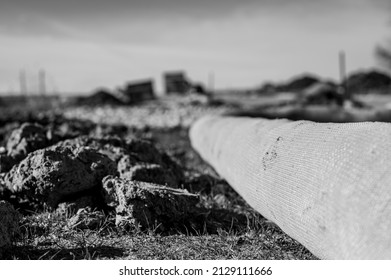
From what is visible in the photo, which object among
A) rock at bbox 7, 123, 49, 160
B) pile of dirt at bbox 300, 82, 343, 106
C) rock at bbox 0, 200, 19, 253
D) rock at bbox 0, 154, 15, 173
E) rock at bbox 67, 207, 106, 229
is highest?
rock at bbox 7, 123, 49, 160

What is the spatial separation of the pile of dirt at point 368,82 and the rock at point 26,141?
32018 millimetres

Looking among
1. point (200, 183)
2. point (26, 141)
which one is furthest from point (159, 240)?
point (26, 141)

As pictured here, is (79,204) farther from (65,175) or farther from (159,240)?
(159,240)

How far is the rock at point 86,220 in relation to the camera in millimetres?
2990

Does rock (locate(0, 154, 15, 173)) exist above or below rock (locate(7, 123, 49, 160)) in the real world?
below

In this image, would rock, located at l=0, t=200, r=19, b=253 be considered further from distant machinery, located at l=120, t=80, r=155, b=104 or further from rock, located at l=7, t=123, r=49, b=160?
distant machinery, located at l=120, t=80, r=155, b=104

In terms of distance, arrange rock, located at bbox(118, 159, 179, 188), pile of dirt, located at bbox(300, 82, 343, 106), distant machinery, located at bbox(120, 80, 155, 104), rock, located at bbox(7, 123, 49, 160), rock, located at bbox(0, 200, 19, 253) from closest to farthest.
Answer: rock, located at bbox(0, 200, 19, 253)
rock, located at bbox(118, 159, 179, 188)
rock, located at bbox(7, 123, 49, 160)
pile of dirt, located at bbox(300, 82, 343, 106)
distant machinery, located at bbox(120, 80, 155, 104)

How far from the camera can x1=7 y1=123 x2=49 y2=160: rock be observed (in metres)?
4.20

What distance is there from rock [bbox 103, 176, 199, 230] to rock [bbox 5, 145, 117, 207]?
1.06 feet

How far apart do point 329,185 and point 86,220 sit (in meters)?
1.60

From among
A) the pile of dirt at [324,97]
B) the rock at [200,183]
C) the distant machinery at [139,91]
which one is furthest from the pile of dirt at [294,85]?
the rock at [200,183]

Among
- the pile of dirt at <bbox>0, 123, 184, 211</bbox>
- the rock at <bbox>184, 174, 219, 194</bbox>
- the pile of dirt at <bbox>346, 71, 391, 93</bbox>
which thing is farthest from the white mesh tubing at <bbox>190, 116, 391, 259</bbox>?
the pile of dirt at <bbox>346, 71, 391, 93</bbox>

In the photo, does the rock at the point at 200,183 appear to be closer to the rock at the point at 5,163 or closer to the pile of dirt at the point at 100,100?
the rock at the point at 5,163
